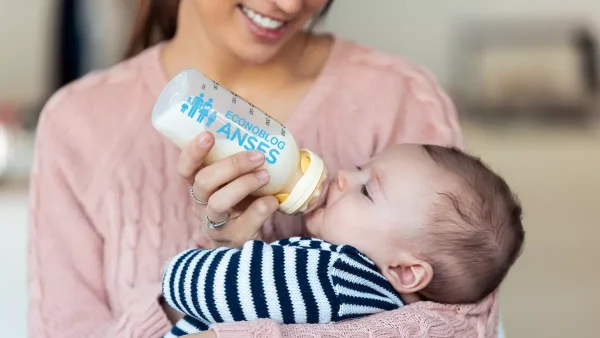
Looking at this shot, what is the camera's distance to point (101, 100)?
1.11m

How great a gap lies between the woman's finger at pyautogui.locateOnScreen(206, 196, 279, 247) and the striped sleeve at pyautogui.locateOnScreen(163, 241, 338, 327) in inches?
1.7

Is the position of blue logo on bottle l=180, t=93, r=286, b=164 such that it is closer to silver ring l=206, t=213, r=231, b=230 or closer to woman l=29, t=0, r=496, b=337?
silver ring l=206, t=213, r=231, b=230

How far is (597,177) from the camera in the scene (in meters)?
2.22

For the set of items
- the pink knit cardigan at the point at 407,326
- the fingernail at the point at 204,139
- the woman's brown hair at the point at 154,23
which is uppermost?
the fingernail at the point at 204,139

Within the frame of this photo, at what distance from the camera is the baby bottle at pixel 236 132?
2.52 feet

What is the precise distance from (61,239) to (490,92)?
1840 mm

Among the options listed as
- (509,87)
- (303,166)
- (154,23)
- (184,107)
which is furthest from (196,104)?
(509,87)

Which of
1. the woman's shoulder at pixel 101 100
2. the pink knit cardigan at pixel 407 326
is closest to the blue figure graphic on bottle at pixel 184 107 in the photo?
the pink knit cardigan at pixel 407 326

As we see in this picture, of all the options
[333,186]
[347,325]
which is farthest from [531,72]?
[347,325]

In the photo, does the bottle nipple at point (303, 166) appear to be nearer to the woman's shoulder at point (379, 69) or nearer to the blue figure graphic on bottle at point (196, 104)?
the blue figure graphic on bottle at point (196, 104)

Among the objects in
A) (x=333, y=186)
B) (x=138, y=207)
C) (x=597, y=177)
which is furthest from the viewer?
(x=597, y=177)

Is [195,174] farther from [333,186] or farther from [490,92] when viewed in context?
[490,92]

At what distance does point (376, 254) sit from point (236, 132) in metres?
0.25

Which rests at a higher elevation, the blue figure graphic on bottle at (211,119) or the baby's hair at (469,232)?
the blue figure graphic on bottle at (211,119)
